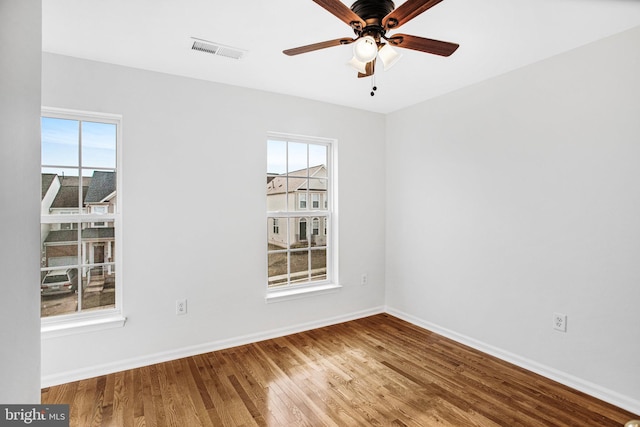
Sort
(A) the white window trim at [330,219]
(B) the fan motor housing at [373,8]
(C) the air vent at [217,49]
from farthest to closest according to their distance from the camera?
(A) the white window trim at [330,219] → (C) the air vent at [217,49] → (B) the fan motor housing at [373,8]

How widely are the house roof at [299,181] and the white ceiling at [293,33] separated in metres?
1.01

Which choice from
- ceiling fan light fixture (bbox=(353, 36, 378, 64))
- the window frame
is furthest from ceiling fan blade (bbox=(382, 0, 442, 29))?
the window frame

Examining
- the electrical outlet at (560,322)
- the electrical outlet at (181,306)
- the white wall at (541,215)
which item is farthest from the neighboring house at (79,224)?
the electrical outlet at (560,322)

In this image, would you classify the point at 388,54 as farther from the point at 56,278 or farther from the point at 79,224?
the point at 56,278

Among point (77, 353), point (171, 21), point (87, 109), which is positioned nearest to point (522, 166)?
point (171, 21)

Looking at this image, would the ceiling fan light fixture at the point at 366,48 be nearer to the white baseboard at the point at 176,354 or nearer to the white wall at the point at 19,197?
the white wall at the point at 19,197

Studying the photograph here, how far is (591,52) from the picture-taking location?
236 cm

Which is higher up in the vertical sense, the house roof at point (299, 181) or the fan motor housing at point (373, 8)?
the fan motor housing at point (373, 8)

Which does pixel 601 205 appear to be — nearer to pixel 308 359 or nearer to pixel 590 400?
pixel 590 400

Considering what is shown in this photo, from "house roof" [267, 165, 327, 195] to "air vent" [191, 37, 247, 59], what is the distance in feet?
4.28

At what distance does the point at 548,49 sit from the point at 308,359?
314 centimetres

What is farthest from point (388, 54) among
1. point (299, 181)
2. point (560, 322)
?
point (560, 322)

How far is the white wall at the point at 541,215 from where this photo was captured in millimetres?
2234

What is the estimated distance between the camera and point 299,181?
3.70 metres
